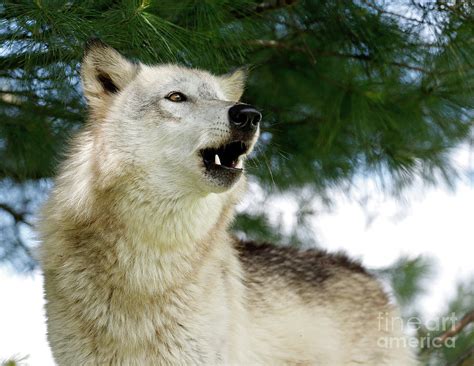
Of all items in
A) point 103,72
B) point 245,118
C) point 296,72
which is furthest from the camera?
point 296,72

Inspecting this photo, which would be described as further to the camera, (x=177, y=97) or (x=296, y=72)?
(x=296, y=72)

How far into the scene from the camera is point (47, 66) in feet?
14.3

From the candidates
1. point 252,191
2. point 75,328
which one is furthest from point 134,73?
point 252,191

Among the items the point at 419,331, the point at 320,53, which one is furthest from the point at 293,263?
the point at 320,53

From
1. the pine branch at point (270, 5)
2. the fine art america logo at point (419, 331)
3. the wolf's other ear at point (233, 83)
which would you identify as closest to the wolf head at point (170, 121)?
the wolf's other ear at point (233, 83)

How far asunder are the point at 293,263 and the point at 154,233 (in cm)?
122

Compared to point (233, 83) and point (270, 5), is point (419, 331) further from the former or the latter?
point (270, 5)

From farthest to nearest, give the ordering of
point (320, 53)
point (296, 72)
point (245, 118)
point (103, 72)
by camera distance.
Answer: point (296, 72) → point (320, 53) → point (103, 72) → point (245, 118)

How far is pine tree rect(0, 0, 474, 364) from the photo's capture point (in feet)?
14.0

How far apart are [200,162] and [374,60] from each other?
2.31 metres

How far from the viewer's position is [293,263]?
190 inches

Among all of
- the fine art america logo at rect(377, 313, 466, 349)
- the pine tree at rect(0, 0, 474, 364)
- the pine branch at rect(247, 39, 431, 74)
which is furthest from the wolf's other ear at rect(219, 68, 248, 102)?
the fine art america logo at rect(377, 313, 466, 349)

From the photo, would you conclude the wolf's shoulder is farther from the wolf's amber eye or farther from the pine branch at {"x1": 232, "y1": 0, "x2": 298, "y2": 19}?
the pine branch at {"x1": 232, "y1": 0, "x2": 298, "y2": 19}

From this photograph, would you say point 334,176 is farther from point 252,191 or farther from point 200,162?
point 200,162
